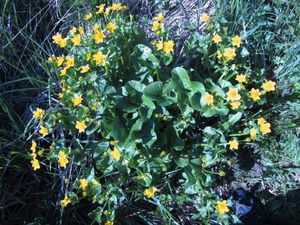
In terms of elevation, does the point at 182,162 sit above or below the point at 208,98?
below

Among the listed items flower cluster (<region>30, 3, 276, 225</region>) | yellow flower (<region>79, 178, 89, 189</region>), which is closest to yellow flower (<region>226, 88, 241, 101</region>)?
flower cluster (<region>30, 3, 276, 225</region>)

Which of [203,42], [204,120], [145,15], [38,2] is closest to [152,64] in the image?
[203,42]

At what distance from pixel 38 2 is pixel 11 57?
0.46m

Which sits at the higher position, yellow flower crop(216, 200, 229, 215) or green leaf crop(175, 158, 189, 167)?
green leaf crop(175, 158, 189, 167)

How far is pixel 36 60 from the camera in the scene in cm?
235

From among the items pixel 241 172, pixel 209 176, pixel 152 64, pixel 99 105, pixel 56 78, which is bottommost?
pixel 241 172

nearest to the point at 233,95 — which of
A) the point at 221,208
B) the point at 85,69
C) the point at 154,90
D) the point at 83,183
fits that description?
the point at 154,90

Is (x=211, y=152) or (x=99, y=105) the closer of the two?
(x=99, y=105)

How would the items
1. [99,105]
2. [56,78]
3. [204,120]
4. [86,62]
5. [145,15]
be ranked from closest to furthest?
[99,105]
[86,62]
[204,120]
[56,78]
[145,15]

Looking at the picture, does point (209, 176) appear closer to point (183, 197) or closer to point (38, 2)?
point (183, 197)

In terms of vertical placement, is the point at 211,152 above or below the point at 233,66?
below

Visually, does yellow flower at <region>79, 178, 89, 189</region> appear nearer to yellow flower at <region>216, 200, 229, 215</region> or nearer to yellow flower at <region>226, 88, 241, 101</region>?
yellow flower at <region>216, 200, 229, 215</region>

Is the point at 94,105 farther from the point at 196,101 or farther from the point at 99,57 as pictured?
the point at 196,101

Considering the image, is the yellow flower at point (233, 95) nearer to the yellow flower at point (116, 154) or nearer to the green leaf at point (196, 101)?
the green leaf at point (196, 101)
